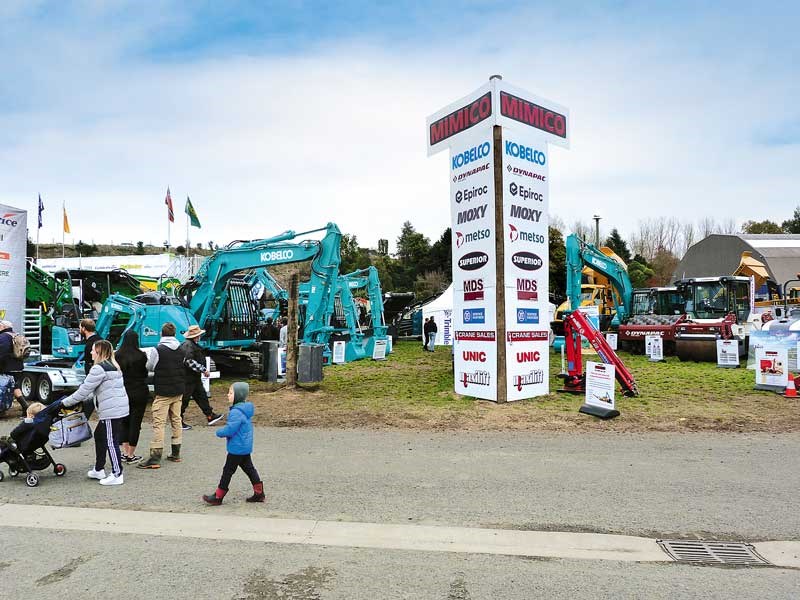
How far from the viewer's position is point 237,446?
5.87 meters

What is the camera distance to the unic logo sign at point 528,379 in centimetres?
1245

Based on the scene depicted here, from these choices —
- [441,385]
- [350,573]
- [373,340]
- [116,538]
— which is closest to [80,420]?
[116,538]

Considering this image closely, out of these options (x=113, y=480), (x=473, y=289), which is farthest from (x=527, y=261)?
(x=113, y=480)

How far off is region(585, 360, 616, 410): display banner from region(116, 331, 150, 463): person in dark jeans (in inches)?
299

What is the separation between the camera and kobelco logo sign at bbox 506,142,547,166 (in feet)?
41.5

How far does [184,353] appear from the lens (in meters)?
7.92

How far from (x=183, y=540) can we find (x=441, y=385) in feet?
34.7

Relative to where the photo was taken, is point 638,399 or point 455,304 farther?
point 455,304

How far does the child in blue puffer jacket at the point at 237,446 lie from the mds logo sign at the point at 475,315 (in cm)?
749

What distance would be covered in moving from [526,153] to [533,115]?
2.95 ft

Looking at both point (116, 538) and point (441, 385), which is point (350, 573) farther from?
point (441, 385)

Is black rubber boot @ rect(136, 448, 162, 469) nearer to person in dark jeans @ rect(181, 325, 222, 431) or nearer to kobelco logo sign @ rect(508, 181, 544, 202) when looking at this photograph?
person in dark jeans @ rect(181, 325, 222, 431)

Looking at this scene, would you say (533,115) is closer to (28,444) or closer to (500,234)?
(500,234)

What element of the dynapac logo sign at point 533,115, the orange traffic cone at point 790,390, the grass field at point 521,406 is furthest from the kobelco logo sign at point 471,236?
the orange traffic cone at point 790,390
